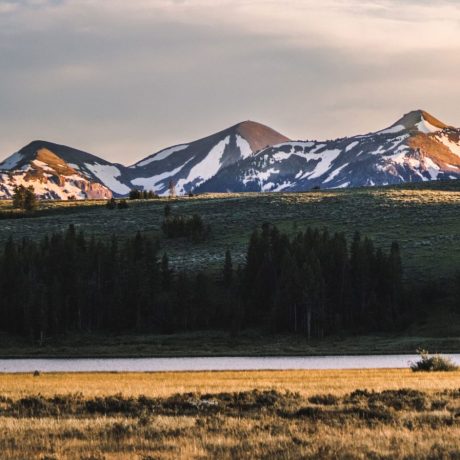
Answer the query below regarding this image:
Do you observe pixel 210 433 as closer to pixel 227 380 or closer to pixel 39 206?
pixel 227 380

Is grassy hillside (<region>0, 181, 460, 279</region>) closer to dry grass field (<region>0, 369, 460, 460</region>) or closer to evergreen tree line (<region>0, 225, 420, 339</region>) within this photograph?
evergreen tree line (<region>0, 225, 420, 339</region>)

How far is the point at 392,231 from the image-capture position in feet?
416

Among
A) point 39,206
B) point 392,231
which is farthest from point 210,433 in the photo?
point 39,206

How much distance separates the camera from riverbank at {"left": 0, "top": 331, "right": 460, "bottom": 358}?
6944cm

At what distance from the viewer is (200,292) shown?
88812 mm

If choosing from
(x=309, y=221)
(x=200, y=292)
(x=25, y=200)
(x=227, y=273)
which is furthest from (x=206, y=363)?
(x=25, y=200)

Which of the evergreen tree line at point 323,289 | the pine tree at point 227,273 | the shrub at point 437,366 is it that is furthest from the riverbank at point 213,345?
the shrub at point 437,366

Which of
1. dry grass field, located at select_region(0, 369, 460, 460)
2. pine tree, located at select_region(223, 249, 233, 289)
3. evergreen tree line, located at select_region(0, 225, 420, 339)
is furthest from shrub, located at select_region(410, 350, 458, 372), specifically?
pine tree, located at select_region(223, 249, 233, 289)

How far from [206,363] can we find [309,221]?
84192 millimetres

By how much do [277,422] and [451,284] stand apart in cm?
7377

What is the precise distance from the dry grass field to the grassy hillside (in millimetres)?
69470

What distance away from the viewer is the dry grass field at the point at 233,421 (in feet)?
58.0

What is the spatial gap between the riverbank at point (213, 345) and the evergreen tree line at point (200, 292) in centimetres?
298

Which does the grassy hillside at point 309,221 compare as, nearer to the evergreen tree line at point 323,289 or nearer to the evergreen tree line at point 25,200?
the evergreen tree line at point 25,200
